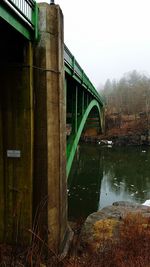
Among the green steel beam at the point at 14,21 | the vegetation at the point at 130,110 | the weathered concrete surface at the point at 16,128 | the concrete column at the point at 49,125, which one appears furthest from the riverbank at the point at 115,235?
the vegetation at the point at 130,110

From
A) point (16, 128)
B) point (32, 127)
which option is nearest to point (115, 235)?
point (32, 127)

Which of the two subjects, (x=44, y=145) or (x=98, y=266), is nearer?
(x=98, y=266)

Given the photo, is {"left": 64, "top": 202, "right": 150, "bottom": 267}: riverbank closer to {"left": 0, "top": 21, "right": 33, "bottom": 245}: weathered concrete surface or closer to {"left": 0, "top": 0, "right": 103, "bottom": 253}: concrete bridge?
{"left": 0, "top": 0, "right": 103, "bottom": 253}: concrete bridge

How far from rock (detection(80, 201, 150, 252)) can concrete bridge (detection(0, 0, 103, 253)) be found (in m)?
1.19

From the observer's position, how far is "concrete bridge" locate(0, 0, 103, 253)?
640cm

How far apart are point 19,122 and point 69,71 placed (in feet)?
14.4

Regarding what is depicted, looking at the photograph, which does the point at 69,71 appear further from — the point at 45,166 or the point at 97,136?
the point at 97,136

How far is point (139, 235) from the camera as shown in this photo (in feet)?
25.4

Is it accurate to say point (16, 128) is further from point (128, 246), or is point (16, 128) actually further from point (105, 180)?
point (105, 180)

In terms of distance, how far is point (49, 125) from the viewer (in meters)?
6.73

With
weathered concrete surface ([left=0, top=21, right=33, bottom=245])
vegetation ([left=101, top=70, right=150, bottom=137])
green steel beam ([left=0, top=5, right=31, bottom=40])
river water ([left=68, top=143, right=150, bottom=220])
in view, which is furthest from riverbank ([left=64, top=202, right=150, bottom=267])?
vegetation ([left=101, top=70, right=150, bottom=137])

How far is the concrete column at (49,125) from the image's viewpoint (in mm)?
6598

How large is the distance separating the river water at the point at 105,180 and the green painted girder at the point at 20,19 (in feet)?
28.7

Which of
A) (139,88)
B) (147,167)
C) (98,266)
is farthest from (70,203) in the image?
(139,88)
